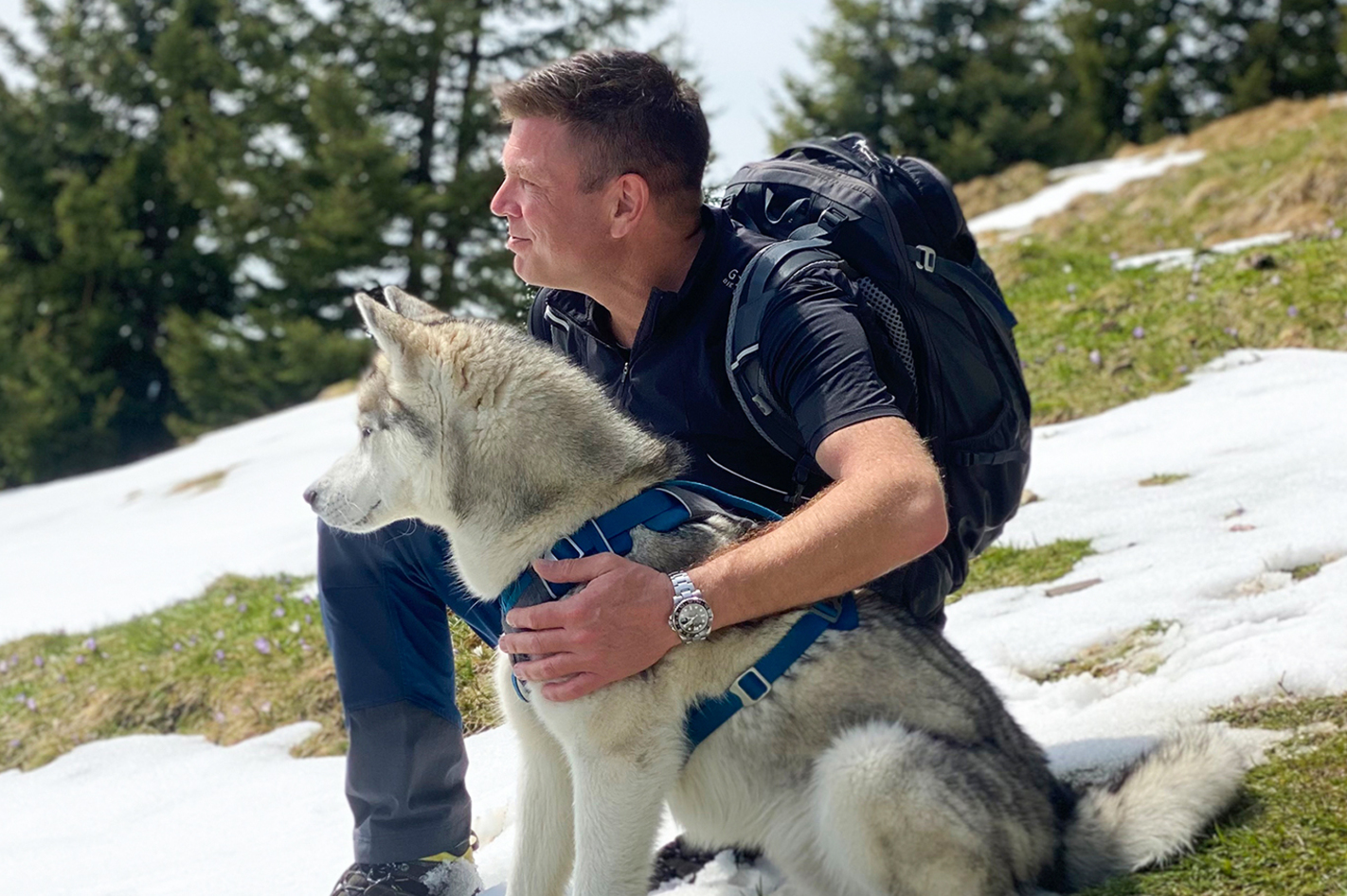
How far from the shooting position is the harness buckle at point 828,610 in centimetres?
324

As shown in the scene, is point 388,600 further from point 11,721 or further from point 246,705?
point 11,721

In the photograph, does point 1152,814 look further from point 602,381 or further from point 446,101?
point 446,101

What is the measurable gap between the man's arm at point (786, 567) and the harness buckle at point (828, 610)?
0.42 feet

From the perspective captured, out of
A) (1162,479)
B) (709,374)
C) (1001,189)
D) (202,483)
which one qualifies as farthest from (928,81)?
(709,374)

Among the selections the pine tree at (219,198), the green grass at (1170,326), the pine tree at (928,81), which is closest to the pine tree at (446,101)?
the pine tree at (219,198)

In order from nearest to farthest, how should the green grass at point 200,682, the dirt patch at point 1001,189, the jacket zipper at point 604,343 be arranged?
1. the jacket zipper at point 604,343
2. the green grass at point 200,682
3. the dirt patch at point 1001,189

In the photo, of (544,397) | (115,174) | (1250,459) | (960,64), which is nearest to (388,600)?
(544,397)

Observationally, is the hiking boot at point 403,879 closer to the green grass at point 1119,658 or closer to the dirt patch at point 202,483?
the green grass at point 1119,658

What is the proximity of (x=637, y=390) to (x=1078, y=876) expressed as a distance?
1.92 metres

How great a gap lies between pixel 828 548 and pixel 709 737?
24.5 inches

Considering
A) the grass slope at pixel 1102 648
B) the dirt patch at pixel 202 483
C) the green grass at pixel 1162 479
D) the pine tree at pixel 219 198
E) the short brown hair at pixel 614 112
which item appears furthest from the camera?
the pine tree at pixel 219 198

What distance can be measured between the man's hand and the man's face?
1.16 m

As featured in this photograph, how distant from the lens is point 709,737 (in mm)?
3209

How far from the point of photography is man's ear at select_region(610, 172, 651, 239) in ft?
12.5
